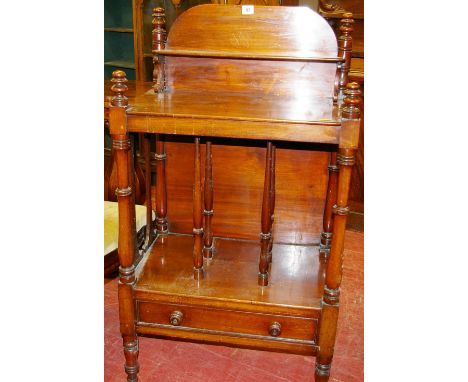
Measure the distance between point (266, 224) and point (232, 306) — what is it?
11.4 inches

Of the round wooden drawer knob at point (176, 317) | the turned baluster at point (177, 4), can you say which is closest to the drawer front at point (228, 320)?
the round wooden drawer knob at point (176, 317)

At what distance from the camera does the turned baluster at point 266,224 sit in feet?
5.10

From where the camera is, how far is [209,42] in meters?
1.67

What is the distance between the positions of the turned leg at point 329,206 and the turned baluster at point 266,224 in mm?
332

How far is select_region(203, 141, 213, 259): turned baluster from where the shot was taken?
167 cm

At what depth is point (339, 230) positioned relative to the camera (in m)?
1.46

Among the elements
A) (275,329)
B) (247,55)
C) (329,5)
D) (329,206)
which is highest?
(329,5)

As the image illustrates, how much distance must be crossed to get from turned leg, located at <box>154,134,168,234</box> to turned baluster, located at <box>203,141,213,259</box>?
0.81 feet

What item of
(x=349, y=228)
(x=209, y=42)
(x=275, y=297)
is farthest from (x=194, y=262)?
(x=349, y=228)

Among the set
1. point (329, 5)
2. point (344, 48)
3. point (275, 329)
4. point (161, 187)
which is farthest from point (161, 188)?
point (329, 5)

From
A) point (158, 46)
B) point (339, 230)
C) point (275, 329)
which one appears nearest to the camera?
point (339, 230)

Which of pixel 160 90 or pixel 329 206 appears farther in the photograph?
pixel 329 206

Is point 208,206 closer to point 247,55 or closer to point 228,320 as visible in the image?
point 228,320

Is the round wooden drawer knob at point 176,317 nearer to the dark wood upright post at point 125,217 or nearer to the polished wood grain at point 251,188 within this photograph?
the dark wood upright post at point 125,217
